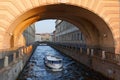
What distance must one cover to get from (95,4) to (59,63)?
14854 millimetres

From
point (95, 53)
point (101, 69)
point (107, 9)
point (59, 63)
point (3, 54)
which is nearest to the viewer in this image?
point (3, 54)

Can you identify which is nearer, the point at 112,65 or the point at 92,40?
the point at 112,65

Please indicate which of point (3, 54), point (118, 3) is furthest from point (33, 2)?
point (118, 3)

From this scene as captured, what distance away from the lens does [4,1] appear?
25.5 metres

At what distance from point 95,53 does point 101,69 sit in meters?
5.61

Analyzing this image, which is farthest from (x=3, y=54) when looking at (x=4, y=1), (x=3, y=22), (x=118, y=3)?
(x=118, y=3)

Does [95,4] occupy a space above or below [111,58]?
above

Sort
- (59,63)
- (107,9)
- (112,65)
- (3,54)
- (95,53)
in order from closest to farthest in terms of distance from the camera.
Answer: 1. (3,54)
2. (112,65)
3. (107,9)
4. (95,53)
5. (59,63)

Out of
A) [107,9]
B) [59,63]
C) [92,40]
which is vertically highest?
[107,9]

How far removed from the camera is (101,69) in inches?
1171

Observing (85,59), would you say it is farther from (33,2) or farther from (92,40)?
(33,2)

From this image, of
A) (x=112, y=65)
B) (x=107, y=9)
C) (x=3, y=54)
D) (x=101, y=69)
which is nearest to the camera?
(x=3, y=54)

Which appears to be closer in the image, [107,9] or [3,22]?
[3,22]

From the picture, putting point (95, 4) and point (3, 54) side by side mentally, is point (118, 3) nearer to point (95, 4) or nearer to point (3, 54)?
point (95, 4)
